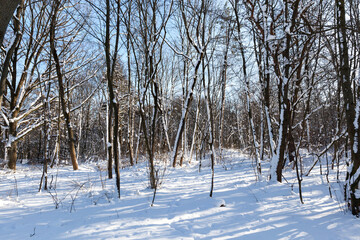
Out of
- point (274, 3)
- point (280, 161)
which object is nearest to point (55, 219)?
point (280, 161)

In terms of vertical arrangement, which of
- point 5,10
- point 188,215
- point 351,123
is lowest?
point 188,215

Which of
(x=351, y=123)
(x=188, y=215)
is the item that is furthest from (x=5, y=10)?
(x=351, y=123)

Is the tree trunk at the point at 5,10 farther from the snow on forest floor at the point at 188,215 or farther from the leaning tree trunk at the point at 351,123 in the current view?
the leaning tree trunk at the point at 351,123

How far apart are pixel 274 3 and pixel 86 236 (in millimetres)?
6849

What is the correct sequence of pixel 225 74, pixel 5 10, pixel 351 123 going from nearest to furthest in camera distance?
pixel 5 10 → pixel 351 123 → pixel 225 74

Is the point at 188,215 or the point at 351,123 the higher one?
the point at 351,123

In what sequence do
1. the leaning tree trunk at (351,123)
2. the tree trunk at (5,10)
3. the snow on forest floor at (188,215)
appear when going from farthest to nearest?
the leaning tree trunk at (351,123)
the snow on forest floor at (188,215)
the tree trunk at (5,10)

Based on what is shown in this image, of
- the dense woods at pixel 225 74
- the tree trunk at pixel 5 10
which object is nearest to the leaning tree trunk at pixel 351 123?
the dense woods at pixel 225 74

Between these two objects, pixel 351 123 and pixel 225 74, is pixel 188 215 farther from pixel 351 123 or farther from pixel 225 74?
pixel 225 74

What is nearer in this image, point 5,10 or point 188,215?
point 5,10

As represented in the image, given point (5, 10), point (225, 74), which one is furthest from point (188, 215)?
point (225, 74)

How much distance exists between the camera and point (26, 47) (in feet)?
32.5

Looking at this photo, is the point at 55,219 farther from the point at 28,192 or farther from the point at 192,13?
the point at 192,13

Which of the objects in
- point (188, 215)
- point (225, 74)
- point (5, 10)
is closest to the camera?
point (5, 10)
